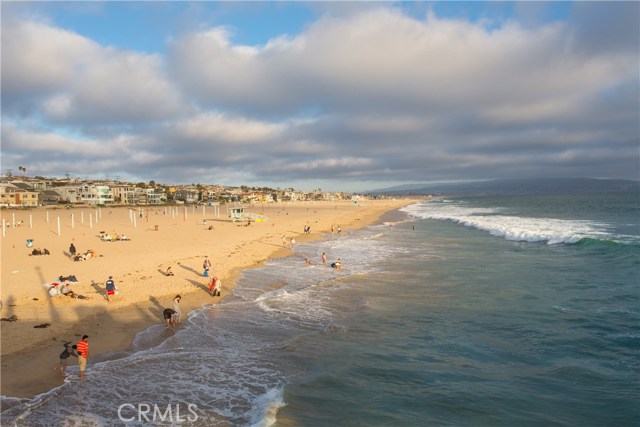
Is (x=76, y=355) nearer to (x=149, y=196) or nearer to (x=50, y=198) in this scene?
(x=50, y=198)

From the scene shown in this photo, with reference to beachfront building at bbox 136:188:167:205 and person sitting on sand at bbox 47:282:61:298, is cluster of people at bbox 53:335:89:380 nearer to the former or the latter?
person sitting on sand at bbox 47:282:61:298

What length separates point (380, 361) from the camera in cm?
1088

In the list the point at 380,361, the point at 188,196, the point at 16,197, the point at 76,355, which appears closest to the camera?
the point at 76,355

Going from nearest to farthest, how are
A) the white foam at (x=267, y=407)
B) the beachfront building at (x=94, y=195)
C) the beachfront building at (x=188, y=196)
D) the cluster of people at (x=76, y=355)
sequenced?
the white foam at (x=267, y=407), the cluster of people at (x=76, y=355), the beachfront building at (x=94, y=195), the beachfront building at (x=188, y=196)

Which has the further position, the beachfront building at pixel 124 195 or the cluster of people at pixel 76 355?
the beachfront building at pixel 124 195

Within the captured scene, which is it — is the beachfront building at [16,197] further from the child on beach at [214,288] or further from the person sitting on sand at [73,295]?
the child on beach at [214,288]

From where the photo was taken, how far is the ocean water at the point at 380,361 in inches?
332

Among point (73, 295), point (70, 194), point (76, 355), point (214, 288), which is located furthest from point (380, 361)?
point (70, 194)

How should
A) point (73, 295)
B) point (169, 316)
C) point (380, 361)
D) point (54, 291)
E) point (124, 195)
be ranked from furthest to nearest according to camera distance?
point (124, 195) → point (73, 295) → point (54, 291) → point (169, 316) → point (380, 361)

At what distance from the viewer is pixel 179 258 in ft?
84.6

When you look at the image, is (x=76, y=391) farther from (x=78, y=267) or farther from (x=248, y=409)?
(x=78, y=267)

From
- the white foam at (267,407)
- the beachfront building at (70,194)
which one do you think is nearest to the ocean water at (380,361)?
the white foam at (267,407)

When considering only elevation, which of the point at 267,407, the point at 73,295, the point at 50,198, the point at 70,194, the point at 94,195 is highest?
the point at 70,194

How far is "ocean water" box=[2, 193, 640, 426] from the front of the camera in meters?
8.42
